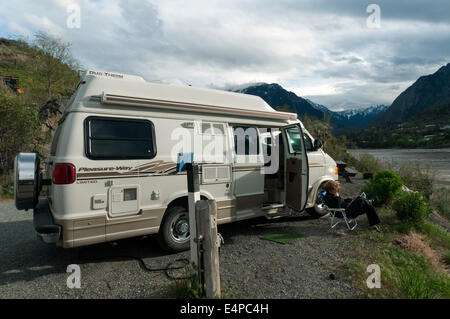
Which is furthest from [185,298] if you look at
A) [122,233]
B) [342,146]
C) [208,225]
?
A: [342,146]

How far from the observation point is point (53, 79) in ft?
75.0

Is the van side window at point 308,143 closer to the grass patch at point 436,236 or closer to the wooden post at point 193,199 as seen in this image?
the grass patch at point 436,236

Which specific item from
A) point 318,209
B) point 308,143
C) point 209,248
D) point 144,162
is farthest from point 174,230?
point 318,209

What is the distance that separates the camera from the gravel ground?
3.61 m

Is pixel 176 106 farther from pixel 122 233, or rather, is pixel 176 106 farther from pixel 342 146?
pixel 342 146

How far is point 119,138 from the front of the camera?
425 cm

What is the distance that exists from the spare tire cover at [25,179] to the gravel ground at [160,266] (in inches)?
42.8

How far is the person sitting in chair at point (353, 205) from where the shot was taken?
5.89m

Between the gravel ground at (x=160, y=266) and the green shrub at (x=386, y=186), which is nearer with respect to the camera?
the gravel ground at (x=160, y=266)

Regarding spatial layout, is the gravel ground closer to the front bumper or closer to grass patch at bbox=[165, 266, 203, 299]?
grass patch at bbox=[165, 266, 203, 299]

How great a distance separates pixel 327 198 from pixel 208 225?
386 centimetres

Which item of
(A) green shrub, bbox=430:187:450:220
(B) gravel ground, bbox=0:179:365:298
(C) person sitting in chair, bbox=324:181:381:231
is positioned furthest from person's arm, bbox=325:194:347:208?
(A) green shrub, bbox=430:187:450:220

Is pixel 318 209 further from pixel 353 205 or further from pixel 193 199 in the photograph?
pixel 193 199

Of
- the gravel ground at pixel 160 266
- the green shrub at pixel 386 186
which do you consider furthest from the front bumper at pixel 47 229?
the green shrub at pixel 386 186
